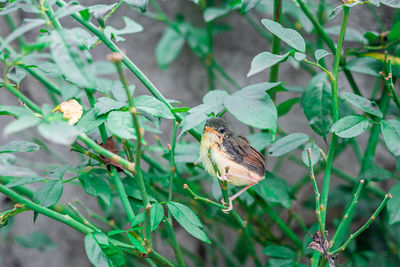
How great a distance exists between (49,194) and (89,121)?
0.73 feet

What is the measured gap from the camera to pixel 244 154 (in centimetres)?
117

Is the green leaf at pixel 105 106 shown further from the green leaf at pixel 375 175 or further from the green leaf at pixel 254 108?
the green leaf at pixel 375 175

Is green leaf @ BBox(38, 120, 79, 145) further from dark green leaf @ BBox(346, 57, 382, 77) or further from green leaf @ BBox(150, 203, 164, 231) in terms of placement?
dark green leaf @ BBox(346, 57, 382, 77)

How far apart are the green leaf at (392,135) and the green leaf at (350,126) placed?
55 millimetres

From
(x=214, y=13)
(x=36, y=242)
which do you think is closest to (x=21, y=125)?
(x=214, y=13)

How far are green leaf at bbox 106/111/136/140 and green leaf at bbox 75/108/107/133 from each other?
0.06 m

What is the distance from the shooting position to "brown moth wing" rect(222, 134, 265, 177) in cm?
115

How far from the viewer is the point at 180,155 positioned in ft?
4.25

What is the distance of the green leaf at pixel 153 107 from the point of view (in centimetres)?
86

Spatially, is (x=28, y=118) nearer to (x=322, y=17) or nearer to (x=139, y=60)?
(x=322, y=17)

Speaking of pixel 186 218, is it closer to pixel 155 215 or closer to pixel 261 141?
pixel 155 215

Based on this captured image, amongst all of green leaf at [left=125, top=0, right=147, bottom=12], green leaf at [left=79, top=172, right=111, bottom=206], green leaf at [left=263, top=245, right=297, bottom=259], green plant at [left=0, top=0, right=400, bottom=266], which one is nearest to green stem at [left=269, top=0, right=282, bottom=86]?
green plant at [left=0, top=0, right=400, bottom=266]

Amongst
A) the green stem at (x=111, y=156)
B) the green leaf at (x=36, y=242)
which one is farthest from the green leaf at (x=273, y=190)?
the green leaf at (x=36, y=242)

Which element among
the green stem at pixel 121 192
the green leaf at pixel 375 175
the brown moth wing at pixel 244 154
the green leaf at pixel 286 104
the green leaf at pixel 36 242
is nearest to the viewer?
the green stem at pixel 121 192
